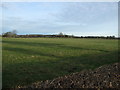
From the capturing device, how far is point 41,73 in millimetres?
7344

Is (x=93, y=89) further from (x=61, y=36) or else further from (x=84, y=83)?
(x=61, y=36)

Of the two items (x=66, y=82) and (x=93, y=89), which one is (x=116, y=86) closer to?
(x=93, y=89)

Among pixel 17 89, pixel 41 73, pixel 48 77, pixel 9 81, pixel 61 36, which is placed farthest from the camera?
pixel 61 36

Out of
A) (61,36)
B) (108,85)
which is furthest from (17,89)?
(61,36)

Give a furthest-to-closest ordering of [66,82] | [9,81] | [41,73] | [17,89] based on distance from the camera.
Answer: [41,73] → [9,81] → [66,82] → [17,89]

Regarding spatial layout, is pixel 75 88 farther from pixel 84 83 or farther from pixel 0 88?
pixel 0 88

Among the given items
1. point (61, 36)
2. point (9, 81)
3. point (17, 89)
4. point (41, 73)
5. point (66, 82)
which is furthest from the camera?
point (61, 36)

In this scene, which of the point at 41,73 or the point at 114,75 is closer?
the point at 114,75

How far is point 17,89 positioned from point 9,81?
3.72 ft

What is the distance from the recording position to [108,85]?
200 inches

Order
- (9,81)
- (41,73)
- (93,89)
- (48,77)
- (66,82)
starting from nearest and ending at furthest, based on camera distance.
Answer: (93,89)
(66,82)
(9,81)
(48,77)
(41,73)

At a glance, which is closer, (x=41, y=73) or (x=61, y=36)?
(x=41, y=73)

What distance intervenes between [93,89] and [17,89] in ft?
7.45

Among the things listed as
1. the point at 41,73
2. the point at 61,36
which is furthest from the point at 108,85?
the point at 61,36
